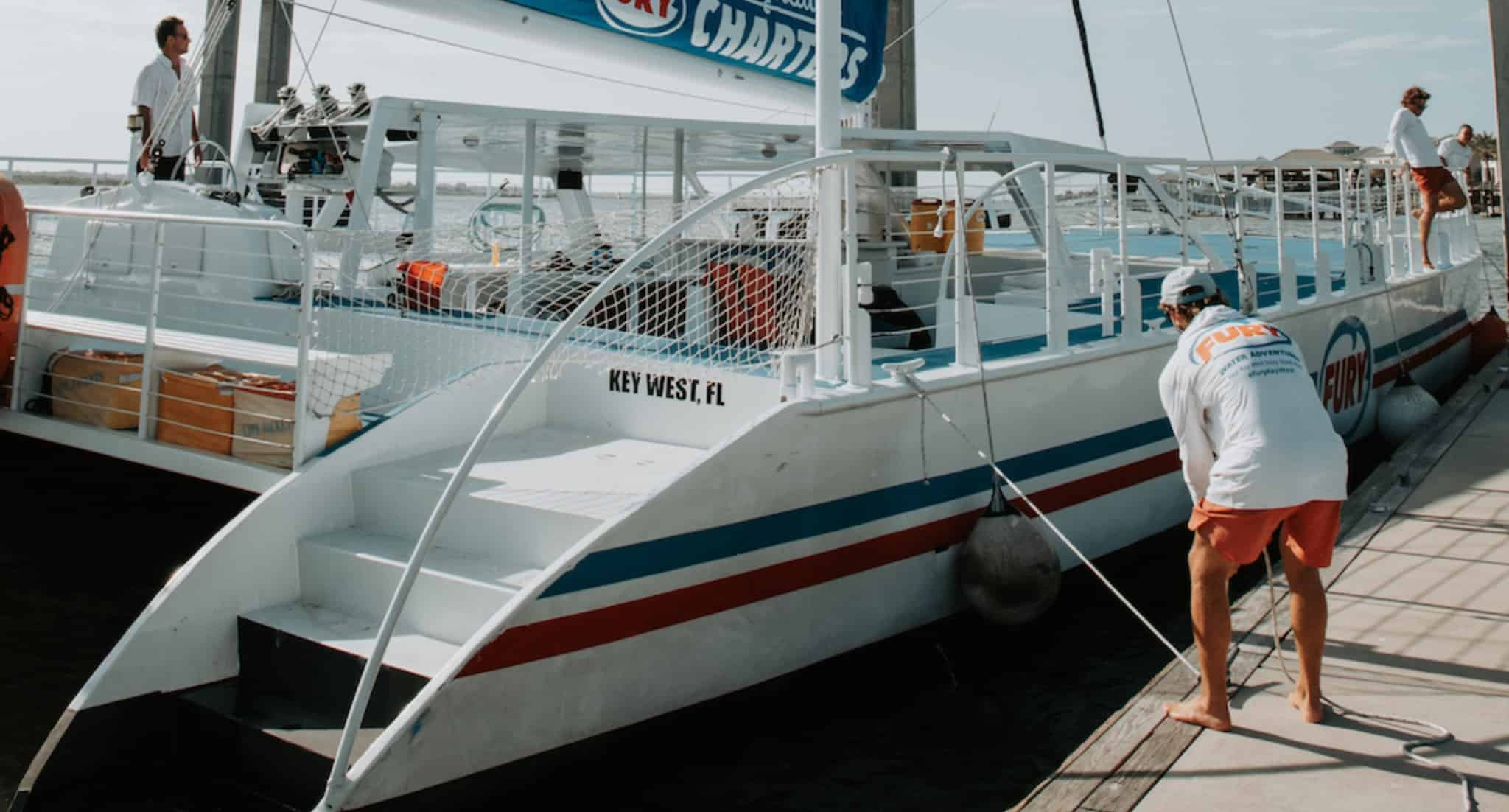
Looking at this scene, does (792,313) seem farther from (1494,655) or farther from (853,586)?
(1494,655)

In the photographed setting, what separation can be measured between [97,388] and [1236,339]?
4.91 m

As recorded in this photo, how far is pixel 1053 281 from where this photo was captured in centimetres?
608

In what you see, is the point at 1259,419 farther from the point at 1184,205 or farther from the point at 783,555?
the point at 1184,205

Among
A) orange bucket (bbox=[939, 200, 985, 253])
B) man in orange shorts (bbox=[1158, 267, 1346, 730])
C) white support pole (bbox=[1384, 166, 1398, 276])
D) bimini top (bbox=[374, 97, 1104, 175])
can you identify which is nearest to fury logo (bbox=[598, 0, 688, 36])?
bimini top (bbox=[374, 97, 1104, 175])

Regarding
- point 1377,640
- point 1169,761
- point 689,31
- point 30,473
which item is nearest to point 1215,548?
point 1169,761

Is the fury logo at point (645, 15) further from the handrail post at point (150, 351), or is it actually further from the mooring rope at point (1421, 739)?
the mooring rope at point (1421, 739)

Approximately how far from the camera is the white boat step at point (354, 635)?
412 cm

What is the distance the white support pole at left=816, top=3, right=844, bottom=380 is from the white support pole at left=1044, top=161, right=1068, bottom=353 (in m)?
1.23

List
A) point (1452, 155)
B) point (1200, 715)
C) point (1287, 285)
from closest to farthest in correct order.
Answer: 1. point (1200, 715)
2. point (1287, 285)
3. point (1452, 155)

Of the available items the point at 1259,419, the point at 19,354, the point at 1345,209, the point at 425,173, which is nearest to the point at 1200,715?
the point at 1259,419

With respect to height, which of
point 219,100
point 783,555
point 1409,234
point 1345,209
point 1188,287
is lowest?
point 783,555

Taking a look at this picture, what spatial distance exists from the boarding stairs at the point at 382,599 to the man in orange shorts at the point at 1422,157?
366 inches

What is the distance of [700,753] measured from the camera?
15.2ft

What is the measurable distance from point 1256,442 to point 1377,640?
165 cm
